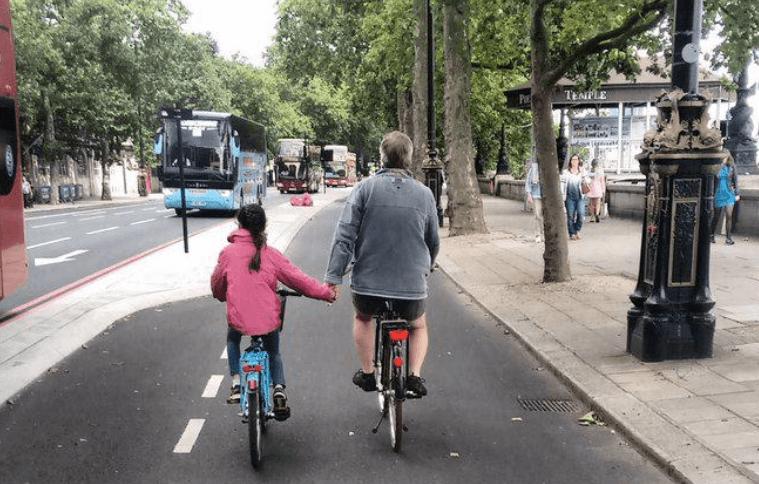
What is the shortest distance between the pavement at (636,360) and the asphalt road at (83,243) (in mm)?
6544

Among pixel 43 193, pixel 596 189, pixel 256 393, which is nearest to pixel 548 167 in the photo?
pixel 256 393

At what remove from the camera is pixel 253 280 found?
423 cm

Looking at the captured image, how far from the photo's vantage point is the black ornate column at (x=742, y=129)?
57.8ft

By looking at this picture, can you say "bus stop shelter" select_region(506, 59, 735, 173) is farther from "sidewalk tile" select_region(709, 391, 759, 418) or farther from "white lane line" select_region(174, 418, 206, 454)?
"white lane line" select_region(174, 418, 206, 454)

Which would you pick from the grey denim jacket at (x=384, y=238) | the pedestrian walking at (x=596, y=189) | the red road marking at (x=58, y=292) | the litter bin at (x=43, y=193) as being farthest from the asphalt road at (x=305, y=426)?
the litter bin at (x=43, y=193)

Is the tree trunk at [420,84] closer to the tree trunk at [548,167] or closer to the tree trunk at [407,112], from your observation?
the tree trunk at [407,112]

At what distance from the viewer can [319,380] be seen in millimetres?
5918

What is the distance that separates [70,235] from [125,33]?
2415 centimetres

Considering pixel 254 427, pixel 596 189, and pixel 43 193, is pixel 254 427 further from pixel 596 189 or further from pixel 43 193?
pixel 43 193

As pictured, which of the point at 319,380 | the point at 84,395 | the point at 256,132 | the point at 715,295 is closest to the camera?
the point at 84,395

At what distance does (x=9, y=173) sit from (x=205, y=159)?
18103 mm

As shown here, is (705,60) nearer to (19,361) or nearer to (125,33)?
(19,361)

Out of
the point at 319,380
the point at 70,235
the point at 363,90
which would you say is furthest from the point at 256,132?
the point at 319,380

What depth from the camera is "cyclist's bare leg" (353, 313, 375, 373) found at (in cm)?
459
